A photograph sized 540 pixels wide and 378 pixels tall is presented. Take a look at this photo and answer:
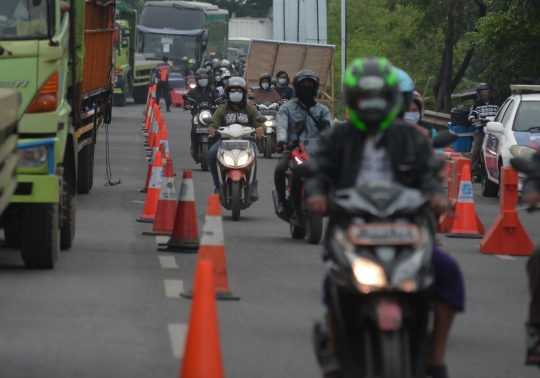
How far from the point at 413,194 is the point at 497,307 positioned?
4.51m

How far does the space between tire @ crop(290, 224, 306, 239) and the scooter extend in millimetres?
1771

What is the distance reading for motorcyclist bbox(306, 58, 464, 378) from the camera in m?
5.57

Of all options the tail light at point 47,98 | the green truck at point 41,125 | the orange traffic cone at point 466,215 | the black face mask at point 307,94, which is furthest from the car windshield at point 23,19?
the orange traffic cone at point 466,215

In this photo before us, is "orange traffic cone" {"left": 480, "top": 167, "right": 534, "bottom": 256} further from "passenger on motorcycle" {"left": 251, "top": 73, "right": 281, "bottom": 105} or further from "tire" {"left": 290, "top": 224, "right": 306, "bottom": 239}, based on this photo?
"passenger on motorcycle" {"left": 251, "top": 73, "right": 281, "bottom": 105}

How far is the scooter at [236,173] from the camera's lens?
15309mm

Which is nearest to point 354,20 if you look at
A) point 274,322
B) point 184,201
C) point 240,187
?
point 240,187

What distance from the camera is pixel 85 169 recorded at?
18078 mm

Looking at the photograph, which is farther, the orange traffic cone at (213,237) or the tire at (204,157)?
the tire at (204,157)

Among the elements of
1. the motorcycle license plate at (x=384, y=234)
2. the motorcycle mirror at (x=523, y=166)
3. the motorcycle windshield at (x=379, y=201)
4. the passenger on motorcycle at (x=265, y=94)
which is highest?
the motorcycle mirror at (x=523, y=166)

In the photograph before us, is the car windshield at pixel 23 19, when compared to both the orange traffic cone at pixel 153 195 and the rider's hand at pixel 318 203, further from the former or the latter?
the rider's hand at pixel 318 203

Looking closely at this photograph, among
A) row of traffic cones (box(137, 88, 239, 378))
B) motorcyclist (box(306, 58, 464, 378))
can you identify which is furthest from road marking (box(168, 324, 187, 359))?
motorcyclist (box(306, 58, 464, 378))

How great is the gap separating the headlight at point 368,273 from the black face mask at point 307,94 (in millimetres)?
8465

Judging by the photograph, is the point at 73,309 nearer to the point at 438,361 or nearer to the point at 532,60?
the point at 438,361

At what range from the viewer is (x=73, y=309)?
8836 mm
